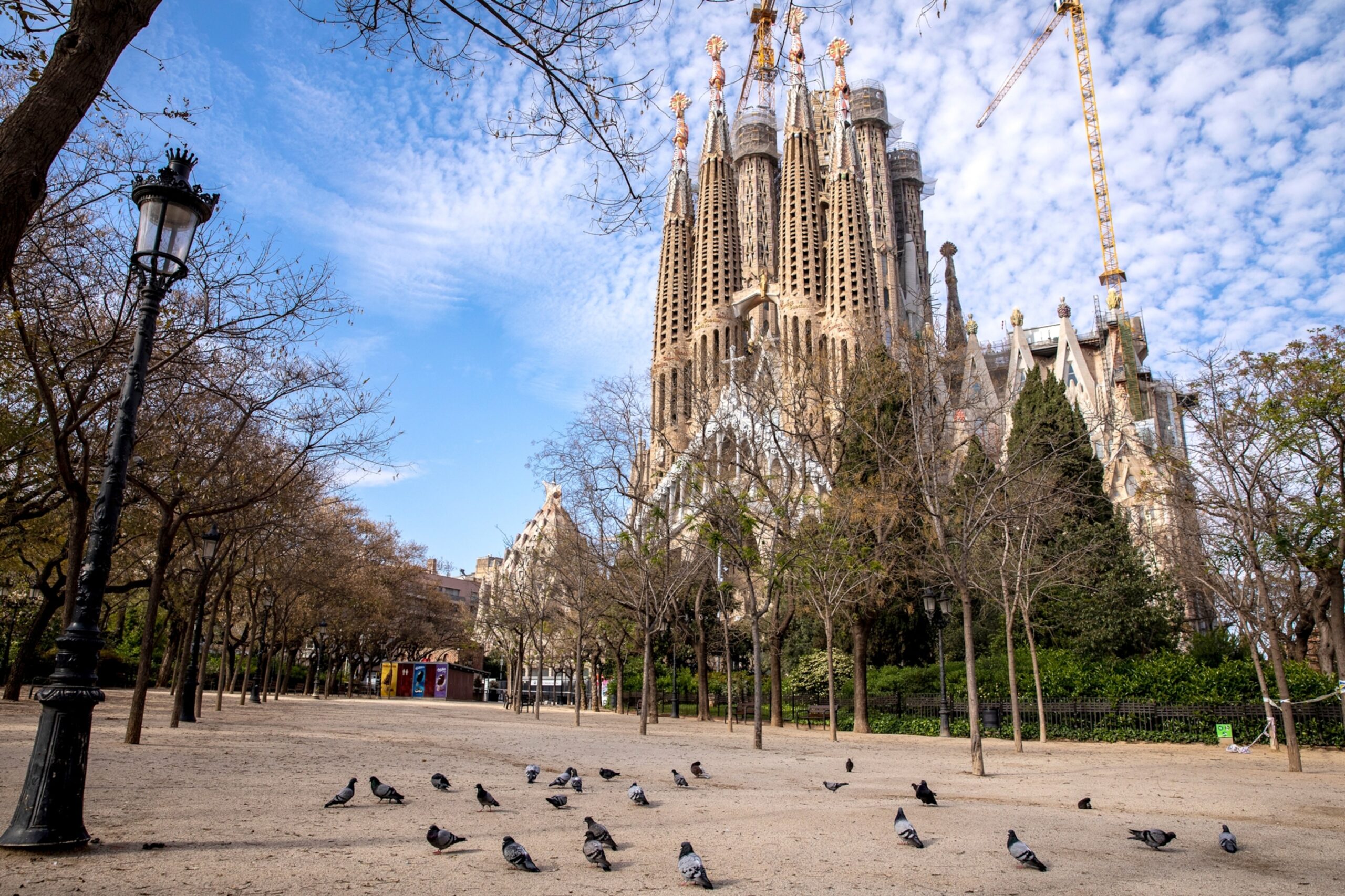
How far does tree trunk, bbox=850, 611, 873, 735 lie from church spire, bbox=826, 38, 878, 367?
52.2m

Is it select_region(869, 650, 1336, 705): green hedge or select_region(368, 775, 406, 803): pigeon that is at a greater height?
select_region(869, 650, 1336, 705): green hedge

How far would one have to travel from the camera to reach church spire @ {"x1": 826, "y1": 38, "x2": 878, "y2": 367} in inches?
3054

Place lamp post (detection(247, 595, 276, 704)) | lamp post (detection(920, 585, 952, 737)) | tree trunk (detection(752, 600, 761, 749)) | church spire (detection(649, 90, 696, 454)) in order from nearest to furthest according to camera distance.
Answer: tree trunk (detection(752, 600, 761, 749)), lamp post (detection(920, 585, 952, 737)), lamp post (detection(247, 595, 276, 704)), church spire (detection(649, 90, 696, 454))

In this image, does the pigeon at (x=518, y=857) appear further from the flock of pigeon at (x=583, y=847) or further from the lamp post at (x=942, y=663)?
the lamp post at (x=942, y=663)

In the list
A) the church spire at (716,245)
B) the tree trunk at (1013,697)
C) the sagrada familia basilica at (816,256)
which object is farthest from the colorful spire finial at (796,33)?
the church spire at (716,245)

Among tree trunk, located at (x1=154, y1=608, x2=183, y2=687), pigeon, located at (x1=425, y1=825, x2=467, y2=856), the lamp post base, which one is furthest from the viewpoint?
tree trunk, located at (x1=154, y1=608, x2=183, y2=687)

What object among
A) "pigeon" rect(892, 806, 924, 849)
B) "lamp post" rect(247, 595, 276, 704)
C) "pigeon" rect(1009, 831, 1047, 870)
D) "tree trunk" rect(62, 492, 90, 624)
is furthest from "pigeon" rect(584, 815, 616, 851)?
"lamp post" rect(247, 595, 276, 704)

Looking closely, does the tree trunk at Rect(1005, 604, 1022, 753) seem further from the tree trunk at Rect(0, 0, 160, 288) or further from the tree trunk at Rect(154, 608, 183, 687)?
the tree trunk at Rect(154, 608, 183, 687)

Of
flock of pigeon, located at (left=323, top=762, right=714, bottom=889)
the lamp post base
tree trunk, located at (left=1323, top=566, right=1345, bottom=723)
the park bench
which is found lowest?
the park bench

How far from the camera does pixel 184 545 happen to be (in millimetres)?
19625

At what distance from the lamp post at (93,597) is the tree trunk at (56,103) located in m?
1.33

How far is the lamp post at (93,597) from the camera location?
4902mm

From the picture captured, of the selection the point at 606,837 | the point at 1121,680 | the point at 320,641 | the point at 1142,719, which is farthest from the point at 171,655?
the point at 606,837

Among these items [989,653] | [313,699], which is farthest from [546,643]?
[989,653]
